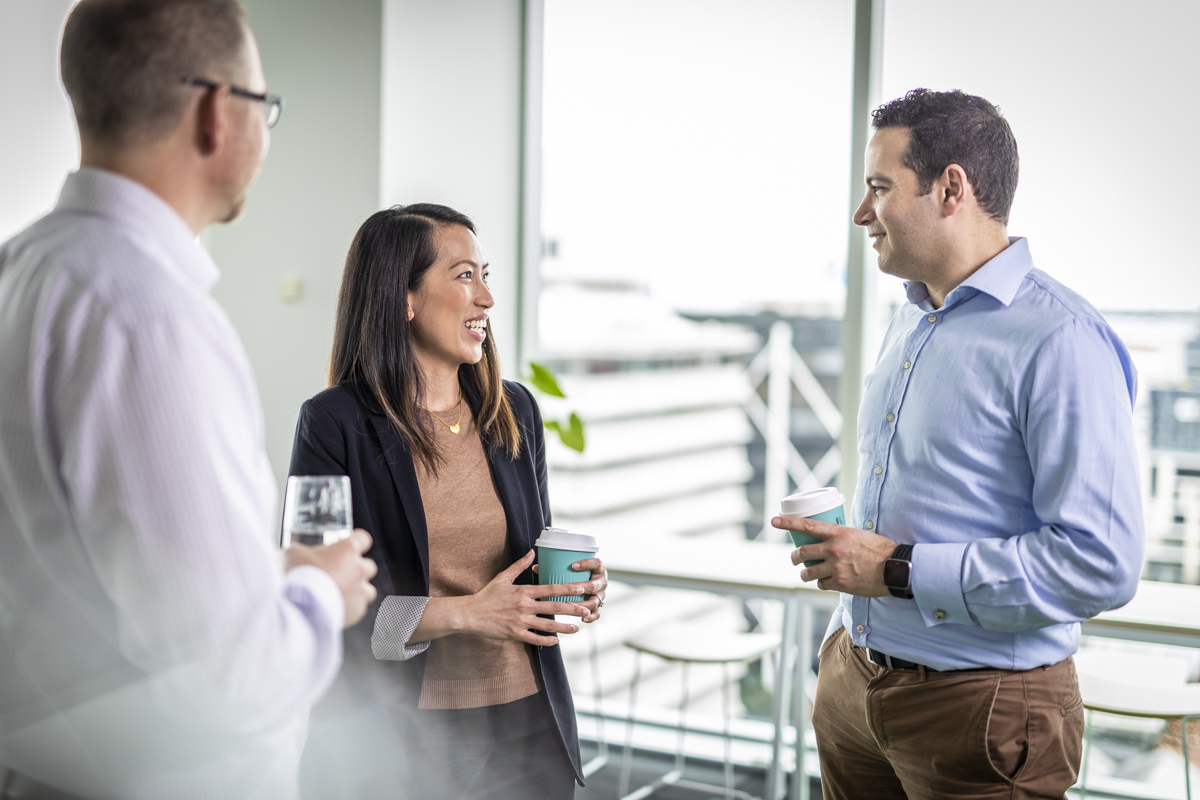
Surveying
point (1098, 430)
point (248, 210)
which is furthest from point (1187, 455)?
point (248, 210)

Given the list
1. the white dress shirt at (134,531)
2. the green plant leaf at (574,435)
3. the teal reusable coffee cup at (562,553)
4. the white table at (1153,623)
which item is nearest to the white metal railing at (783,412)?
the green plant leaf at (574,435)

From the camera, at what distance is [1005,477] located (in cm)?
146

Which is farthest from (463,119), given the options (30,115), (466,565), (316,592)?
(316,592)

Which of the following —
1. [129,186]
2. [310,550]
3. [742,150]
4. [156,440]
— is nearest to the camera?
[156,440]

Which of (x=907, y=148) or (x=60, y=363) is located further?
(x=907, y=148)

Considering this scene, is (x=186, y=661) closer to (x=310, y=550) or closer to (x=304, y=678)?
(x=304, y=678)

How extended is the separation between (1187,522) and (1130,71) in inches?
61.4

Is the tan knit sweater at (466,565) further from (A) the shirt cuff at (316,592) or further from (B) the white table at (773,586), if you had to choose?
(B) the white table at (773,586)

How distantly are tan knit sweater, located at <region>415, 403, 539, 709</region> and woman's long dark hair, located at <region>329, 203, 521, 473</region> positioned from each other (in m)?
0.05

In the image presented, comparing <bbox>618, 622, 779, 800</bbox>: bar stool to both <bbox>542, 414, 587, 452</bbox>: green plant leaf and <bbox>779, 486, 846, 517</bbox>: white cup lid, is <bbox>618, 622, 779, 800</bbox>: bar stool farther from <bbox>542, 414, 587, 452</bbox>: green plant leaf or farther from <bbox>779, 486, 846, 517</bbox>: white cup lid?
<bbox>779, 486, 846, 517</bbox>: white cup lid

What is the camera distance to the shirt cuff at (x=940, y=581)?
1.41 m

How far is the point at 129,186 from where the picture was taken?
35.6 inches

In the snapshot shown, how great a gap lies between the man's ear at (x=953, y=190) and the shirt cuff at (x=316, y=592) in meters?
1.16

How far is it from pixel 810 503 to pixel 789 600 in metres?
1.28
